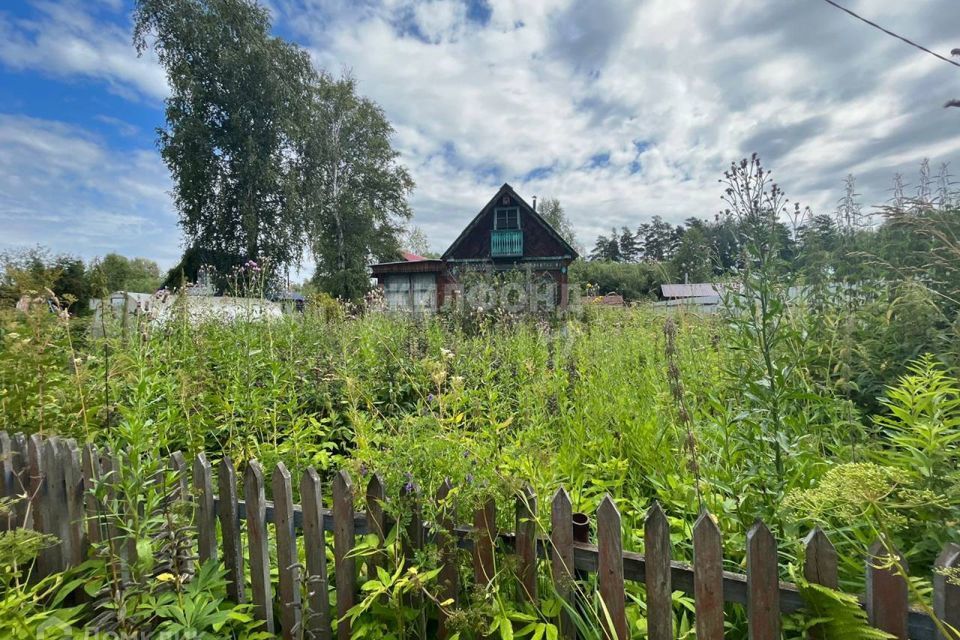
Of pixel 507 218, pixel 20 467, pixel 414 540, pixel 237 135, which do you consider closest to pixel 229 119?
pixel 237 135

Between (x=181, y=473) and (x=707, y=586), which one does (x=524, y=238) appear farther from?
(x=707, y=586)

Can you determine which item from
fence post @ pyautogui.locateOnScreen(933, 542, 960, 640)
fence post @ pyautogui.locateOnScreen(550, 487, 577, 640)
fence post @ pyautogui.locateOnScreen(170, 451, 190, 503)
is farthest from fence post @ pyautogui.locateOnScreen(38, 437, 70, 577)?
fence post @ pyautogui.locateOnScreen(933, 542, 960, 640)

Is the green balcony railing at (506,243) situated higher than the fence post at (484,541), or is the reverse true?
A: the green balcony railing at (506,243)

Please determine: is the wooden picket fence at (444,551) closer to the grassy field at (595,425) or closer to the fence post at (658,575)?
the fence post at (658,575)

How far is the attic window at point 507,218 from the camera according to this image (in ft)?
69.6

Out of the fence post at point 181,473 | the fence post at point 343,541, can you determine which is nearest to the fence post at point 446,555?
the fence post at point 343,541

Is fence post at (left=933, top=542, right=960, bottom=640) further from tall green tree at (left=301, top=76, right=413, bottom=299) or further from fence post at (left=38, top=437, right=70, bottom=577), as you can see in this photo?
tall green tree at (left=301, top=76, right=413, bottom=299)

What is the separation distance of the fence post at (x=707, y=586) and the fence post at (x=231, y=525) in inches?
68.8

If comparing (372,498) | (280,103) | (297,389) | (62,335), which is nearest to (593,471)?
(372,498)

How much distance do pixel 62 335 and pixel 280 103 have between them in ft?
66.1

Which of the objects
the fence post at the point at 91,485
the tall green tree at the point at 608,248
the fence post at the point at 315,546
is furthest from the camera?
the tall green tree at the point at 608,248

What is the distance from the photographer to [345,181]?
79.9ft

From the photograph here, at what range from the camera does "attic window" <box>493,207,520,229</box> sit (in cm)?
2122

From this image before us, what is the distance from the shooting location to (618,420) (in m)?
2.72
